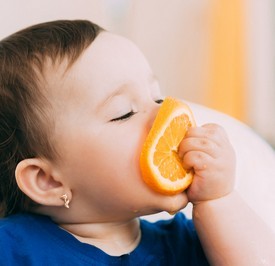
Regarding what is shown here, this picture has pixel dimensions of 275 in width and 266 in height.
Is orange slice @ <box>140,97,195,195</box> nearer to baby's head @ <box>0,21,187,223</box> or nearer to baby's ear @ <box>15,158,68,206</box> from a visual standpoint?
baby's head @ <box>0,21,187,223</box>

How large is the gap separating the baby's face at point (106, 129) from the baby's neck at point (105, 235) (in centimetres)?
7

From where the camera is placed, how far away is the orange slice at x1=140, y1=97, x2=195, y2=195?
2.50 ft

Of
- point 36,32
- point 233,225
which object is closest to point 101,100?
point 36,32

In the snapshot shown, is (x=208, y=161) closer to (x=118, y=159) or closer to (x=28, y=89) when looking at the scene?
(x=118, y=159)

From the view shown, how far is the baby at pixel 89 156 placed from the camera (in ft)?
2.63

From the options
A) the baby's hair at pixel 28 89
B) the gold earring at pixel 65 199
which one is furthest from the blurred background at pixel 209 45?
the gold earring at pixel 65 199

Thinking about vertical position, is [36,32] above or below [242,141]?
above

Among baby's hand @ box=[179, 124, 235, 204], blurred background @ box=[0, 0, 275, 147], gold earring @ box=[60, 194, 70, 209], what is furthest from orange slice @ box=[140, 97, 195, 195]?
blurred background @ box=[0, 0, 275, 147]

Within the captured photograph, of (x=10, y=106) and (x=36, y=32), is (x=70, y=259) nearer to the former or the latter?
(x=10, y=106)

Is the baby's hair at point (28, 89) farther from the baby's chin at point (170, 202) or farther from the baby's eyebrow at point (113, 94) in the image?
the baby's chin at point (170, 202)

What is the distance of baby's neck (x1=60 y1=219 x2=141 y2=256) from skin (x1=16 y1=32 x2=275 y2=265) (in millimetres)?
39

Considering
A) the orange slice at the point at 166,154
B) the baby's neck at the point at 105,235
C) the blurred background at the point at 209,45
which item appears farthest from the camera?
the blurred background at the point at 209,45

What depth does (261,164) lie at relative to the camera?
108cm

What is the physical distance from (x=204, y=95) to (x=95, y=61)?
1417mm
